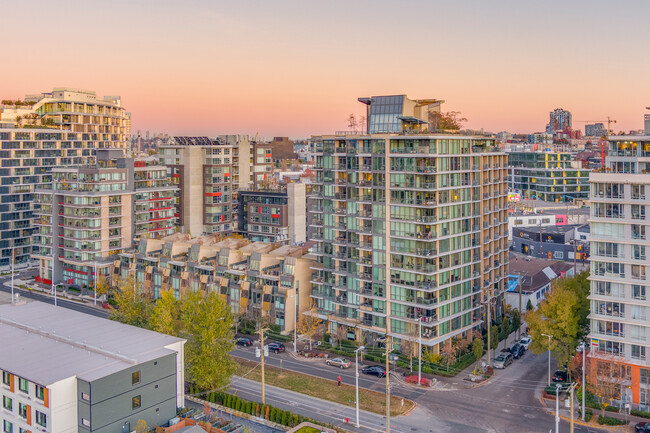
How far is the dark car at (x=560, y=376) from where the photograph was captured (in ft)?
247

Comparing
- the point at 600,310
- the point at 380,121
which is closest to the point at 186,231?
the point at 380,121

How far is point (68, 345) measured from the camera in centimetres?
6588

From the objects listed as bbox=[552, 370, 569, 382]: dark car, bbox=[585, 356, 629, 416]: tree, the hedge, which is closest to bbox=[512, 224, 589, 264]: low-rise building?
bbox=[552, 370, 569, 382]: dark car

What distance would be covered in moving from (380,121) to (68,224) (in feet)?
221

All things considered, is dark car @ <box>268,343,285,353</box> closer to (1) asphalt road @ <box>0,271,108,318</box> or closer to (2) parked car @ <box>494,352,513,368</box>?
(2) parked car @ <box>494,352,513,368</box>

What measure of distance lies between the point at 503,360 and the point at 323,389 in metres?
25.8

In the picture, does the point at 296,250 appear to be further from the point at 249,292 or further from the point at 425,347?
the point at 425,347

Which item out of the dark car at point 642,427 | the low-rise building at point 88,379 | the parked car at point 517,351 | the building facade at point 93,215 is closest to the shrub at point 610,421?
the dark car at point 642,427

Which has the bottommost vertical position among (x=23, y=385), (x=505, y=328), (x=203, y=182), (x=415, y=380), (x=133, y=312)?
(x=415, y=380)

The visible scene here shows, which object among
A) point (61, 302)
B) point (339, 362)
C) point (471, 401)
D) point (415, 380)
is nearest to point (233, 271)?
point (339, 362)

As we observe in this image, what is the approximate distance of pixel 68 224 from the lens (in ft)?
396

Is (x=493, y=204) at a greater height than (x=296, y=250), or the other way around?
(x=493, y=204)

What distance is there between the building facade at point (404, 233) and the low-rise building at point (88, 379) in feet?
94.7

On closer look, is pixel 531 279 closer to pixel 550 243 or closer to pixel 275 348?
pixel 550 243
